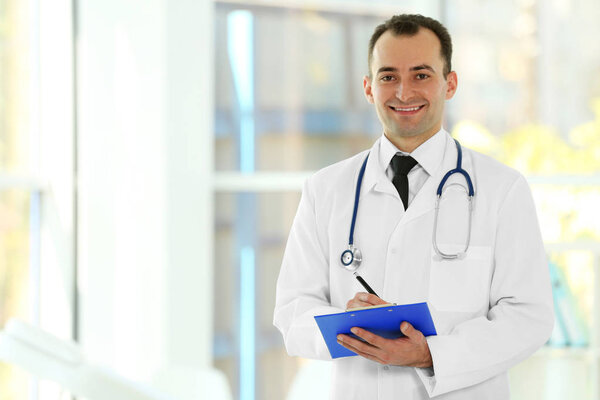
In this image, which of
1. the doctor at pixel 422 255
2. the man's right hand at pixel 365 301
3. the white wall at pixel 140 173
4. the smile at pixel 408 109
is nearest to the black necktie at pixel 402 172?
the doctor at pixel 422 255

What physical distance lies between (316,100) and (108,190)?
978 mm

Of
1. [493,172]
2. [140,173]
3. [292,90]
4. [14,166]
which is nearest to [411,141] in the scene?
[493,172]

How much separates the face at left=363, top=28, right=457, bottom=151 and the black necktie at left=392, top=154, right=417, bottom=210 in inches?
2.3

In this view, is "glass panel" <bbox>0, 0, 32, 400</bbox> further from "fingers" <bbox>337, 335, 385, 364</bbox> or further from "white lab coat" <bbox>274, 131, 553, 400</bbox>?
"fingers" <bbox>337, 335, 385, 364</bbox>

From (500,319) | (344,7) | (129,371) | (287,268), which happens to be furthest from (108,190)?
(500,319)

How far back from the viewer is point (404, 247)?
1.50 m

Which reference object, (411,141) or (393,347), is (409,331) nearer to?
(393,347)

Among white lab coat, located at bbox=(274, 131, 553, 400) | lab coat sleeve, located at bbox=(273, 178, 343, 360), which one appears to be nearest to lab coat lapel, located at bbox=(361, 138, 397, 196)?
white lab coat, located at bbox=(274, 131, 553, 400)

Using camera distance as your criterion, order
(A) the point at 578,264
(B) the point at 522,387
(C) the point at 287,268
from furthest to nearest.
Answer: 1. (A) the point at 578,264
2. (B) the point at 522,387
3. (C) the point at 287,268

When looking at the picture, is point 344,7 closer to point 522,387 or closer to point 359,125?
point 359,125

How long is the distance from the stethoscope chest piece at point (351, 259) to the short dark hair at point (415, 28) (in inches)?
15.5

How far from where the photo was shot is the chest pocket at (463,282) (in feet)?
4.80

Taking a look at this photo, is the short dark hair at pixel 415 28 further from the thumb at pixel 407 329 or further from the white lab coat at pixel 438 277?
the thumb at pixel 407 329

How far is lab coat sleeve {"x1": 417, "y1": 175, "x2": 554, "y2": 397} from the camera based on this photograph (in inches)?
55.1
